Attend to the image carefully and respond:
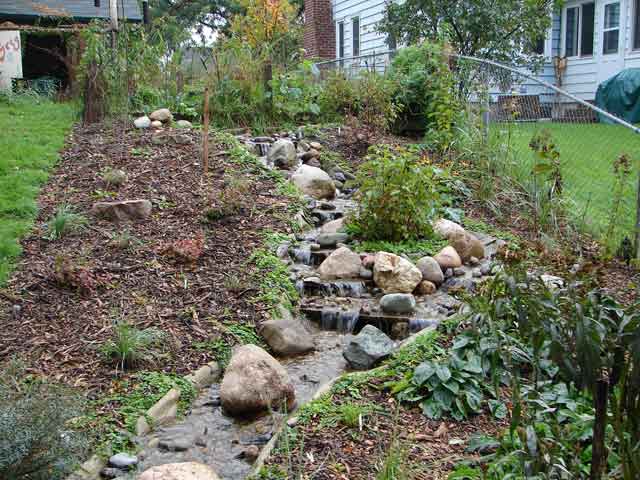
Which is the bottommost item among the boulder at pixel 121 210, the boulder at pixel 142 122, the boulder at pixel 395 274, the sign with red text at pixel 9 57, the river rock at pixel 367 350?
the river rock at pixel 367 350

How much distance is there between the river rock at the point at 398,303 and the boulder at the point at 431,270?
54cm

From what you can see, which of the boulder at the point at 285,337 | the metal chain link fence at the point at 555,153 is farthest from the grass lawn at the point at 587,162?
the boulder at the point at 285,337

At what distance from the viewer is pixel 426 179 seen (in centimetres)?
669

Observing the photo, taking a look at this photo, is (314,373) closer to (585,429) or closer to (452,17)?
(585,429)

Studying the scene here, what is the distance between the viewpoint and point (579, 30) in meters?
17.5

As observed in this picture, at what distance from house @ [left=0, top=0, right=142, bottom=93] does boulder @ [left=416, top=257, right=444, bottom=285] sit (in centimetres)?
858

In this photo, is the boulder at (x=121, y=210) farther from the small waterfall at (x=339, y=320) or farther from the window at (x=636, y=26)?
the window at (x=636, y=26)

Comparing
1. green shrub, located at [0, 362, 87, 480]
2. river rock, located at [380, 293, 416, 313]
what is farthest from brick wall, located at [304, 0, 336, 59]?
green shrub, located at [0, 362, 87, 480]

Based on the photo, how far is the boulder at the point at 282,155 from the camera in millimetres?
8695

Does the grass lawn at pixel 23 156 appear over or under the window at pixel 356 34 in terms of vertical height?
under

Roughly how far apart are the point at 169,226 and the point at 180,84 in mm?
5399

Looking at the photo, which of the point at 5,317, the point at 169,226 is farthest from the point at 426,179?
the point at 5,317

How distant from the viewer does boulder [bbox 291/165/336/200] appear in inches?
317

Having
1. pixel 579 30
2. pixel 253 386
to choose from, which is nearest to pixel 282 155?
pixel 253 386
